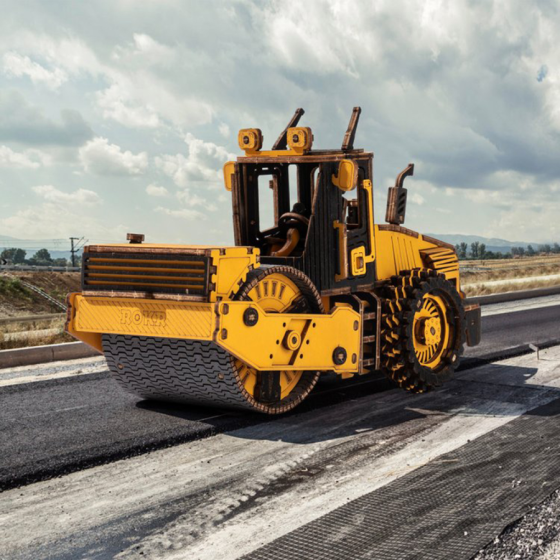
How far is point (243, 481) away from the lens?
5609 millimetres

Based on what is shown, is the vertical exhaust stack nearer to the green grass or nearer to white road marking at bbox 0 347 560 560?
white road marking at bbox 0 347 560 560

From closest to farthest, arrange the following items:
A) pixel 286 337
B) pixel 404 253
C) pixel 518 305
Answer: pixel 286 337
pixel 404 253
pixel 518 305

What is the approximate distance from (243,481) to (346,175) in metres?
3.41

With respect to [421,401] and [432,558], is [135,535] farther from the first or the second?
[421,401]

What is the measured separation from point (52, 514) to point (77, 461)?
1.01 meters

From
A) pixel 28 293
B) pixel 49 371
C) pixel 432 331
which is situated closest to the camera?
pixel 432 331

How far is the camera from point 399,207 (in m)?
8.71

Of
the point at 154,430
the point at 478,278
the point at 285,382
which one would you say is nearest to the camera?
the point at 154,430

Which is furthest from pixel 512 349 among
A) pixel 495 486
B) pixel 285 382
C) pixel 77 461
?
pixel 77 461

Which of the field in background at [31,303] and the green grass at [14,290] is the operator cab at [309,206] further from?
the green grass at [14,290]

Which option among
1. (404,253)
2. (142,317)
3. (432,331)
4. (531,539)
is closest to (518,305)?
(404,253)

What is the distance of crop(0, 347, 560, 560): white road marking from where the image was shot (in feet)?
15.5

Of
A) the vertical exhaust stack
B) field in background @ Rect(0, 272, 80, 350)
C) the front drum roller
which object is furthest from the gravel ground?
field in background @ Rect(0, 272, 80, 350)

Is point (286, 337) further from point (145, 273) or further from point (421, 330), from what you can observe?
point (421, 330)
